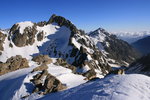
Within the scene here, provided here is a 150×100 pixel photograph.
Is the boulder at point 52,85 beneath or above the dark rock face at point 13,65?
beneath

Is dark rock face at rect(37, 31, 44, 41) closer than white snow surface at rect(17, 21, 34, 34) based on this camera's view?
No

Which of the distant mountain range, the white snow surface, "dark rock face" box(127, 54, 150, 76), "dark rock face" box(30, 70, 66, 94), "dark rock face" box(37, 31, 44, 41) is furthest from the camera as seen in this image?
"dark rock face" box(37, 31, 44, 41)

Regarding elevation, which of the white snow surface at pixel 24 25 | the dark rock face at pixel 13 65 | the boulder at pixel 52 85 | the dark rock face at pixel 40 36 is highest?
the white snow surface at pixel 24 25

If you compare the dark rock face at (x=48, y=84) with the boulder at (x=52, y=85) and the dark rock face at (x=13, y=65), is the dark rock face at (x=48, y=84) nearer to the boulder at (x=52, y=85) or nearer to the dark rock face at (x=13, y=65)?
the boulder at (x=52, y=85)

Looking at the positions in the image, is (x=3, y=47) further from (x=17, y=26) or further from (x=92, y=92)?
(x=92, y=92)

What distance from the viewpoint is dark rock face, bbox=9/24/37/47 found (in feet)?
554

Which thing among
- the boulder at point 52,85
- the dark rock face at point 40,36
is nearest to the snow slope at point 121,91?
the boulder at point 52,85

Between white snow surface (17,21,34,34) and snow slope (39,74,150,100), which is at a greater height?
white snow surface (17,21,34,34)

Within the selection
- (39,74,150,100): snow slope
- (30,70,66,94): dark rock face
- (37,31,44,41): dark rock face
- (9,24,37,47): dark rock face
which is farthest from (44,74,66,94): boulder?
(37,31,44,41): dark rock face

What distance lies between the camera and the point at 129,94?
24016mm

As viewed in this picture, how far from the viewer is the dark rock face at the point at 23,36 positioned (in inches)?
6649

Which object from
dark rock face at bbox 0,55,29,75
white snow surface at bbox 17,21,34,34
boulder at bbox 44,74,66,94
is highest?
white snow surface at bbox 17,21,34,34

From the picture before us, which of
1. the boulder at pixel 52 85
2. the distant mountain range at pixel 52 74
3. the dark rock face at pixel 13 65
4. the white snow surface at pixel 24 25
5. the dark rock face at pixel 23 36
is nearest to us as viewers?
the distant mountain range at pixel 52 74

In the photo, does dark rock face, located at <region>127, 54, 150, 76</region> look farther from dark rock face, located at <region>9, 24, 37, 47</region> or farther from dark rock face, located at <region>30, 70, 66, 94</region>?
dark rock face, located at <region>30, 70, 66, 94</region>
